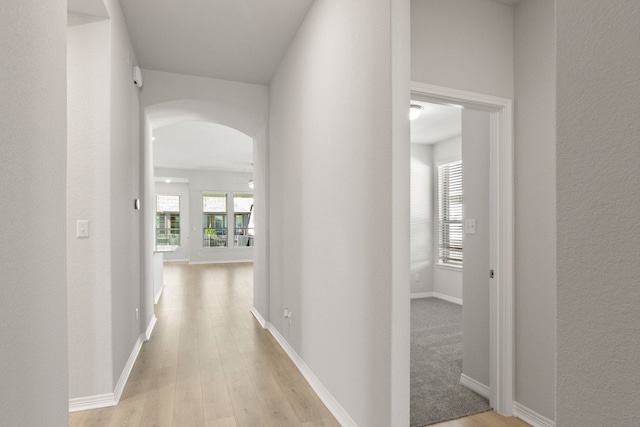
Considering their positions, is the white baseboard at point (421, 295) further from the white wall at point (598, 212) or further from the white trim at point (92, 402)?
the white wall at point (598, 212)

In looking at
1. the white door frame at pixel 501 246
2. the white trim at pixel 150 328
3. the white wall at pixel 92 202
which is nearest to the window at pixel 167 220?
the white trim at pixel 150 328

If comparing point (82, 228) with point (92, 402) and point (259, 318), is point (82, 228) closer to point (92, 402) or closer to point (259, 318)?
point (92, 402)

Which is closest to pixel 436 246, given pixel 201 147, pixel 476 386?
pixel 476 386

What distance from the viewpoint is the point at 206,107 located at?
13.6 ft

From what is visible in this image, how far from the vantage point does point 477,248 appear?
2.62 meters

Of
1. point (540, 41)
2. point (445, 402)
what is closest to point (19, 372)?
point (445, 402)

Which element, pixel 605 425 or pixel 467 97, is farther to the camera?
pixel 467 97

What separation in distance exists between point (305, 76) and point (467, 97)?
132 cm

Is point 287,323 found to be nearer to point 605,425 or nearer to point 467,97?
point 467,97

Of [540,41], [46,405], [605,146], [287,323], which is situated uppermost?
[540,41]

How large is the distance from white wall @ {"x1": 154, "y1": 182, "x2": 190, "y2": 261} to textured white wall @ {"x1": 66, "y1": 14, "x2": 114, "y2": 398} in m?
9.74

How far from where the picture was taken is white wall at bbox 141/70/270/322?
12.6ft

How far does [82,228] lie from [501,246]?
2.76m

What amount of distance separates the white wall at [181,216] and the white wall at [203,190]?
783mm
